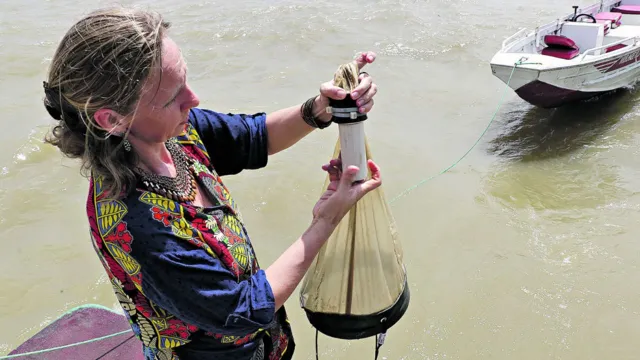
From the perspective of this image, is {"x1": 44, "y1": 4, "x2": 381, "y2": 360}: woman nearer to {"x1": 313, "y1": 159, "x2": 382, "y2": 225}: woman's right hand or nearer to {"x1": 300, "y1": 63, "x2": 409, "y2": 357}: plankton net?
{"x1": 313, "y1": 159, "x2": 382, "y2": 225}: woman's right hand

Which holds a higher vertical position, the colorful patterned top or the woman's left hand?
the woman's left hand

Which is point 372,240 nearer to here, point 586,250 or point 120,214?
point 120,214

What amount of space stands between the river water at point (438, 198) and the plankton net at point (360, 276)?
113cm

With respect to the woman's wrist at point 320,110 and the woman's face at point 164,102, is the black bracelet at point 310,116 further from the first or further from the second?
the woman's face at point 164,102

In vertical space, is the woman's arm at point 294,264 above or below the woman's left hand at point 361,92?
below

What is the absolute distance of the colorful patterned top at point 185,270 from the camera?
52.4 inches

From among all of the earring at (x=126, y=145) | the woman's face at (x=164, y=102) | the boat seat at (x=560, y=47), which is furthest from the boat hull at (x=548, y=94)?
the earring at (x=126, y=145)

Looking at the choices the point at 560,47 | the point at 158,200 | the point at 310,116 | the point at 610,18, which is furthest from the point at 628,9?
the point at 158,200

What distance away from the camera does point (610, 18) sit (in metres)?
8.18

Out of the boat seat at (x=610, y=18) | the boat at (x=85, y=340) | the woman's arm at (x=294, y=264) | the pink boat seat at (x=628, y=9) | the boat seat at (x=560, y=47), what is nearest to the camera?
the woman's arm at (x=294, y=264)

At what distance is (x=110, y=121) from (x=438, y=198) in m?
4.63

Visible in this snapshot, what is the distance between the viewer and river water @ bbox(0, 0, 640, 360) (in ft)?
13.0

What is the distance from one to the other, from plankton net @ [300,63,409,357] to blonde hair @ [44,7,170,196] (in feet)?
2.43

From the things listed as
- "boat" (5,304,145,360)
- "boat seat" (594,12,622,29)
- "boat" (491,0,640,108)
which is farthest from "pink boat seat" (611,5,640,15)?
"boat" (5,304,145,360)
